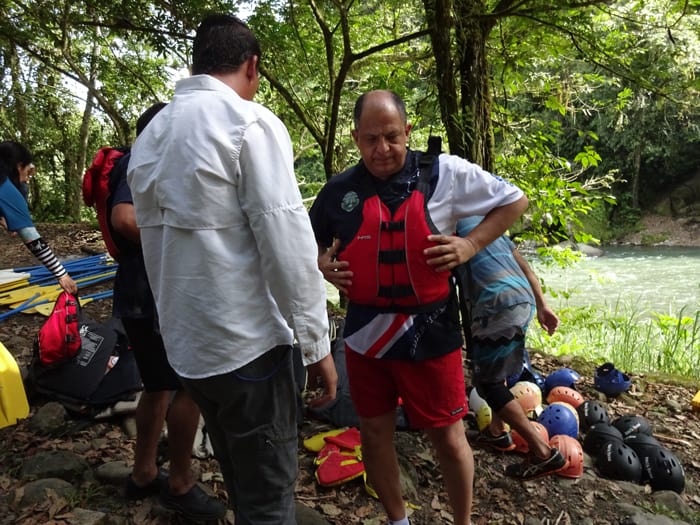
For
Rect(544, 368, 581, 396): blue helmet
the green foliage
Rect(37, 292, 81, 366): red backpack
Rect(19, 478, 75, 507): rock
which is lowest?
the green foliage

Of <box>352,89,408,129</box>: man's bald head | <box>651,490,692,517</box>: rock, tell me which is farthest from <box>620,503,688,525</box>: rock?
<box>352,89,408,129</box>: man's bald head

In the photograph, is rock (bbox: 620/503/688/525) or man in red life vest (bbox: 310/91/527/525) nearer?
man in red life vest (bbox: 310/91/527/525)

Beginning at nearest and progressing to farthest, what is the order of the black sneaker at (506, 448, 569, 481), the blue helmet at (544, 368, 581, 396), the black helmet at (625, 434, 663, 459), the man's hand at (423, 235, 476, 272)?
the man's hand at (423, 235, 476, 272) < the black sneaker at (506, 448, 569, 481) < the black helmet at (625, 434, 663, 459) < the blue helmet at (544, 368, 581, 396)

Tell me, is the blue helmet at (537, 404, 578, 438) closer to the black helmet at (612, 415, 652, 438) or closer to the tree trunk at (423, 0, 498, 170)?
the black helmet at (612, 415, 652, 438)

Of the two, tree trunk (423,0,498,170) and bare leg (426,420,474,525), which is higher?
tree trunk (423,0,498,170)

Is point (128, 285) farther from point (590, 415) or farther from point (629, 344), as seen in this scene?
point (629, 344)

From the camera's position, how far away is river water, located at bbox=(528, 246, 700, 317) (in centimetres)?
1271

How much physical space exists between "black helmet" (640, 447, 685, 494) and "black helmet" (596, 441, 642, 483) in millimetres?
49

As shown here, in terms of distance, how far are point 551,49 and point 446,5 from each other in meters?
1.53

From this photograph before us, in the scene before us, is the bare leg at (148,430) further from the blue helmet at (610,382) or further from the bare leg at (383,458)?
the blue helmet at (610,382)

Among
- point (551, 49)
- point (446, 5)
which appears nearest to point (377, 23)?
point (551, 49)

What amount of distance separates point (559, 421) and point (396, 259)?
2.05 m

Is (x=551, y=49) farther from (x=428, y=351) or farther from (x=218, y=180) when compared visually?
(x=218, y=180)

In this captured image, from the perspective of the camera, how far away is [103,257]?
6691mm
